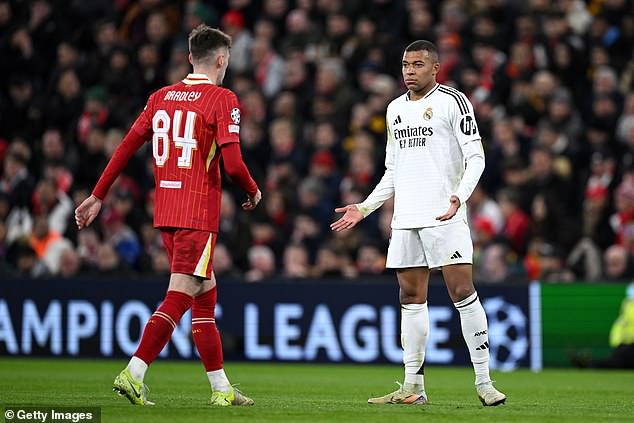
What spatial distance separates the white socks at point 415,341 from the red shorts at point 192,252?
1.58 metres

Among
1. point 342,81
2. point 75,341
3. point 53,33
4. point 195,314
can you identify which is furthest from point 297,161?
point 195,314

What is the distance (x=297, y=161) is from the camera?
60.6 feet

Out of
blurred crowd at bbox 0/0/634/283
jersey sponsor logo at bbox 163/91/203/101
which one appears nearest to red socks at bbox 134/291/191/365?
jersey sponsor logo at bbox 163/91/203/101

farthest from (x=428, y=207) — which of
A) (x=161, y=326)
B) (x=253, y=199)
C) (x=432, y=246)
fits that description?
(x=161, y=326)

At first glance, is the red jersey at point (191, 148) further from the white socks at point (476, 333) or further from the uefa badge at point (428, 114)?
the white socks at point (476, 333)

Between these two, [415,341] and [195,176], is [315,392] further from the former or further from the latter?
[195,176]

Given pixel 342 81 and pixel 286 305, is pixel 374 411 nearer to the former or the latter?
pixel 286 305

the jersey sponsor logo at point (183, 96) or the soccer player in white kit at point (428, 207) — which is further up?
the jersey sponsor logo at point (183, 96)

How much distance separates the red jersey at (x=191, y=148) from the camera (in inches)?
342

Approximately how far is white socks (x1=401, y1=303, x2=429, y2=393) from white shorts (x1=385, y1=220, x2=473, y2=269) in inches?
13.5

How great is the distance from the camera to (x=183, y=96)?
8.80 meters

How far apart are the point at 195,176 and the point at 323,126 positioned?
952 centimetres

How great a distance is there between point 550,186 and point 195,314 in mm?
8954

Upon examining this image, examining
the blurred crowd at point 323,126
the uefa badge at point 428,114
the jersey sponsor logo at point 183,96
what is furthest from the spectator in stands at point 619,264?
the jersey sponsor logo at point 183,96
